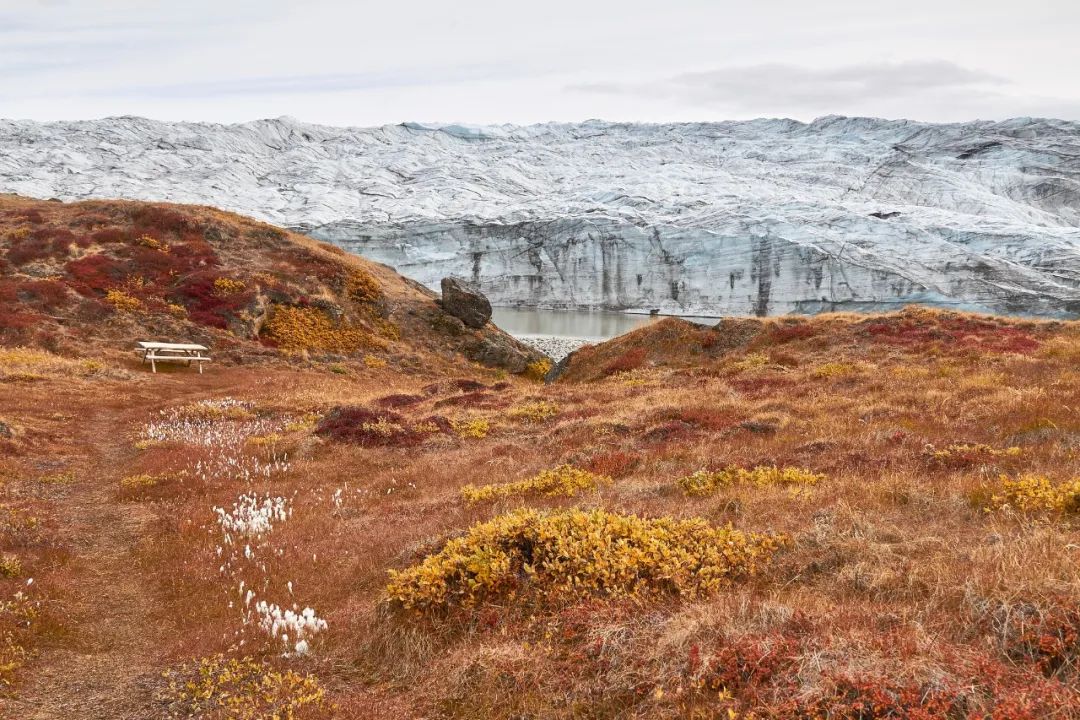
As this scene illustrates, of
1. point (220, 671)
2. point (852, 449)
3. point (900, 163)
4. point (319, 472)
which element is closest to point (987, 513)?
point (852, 449)

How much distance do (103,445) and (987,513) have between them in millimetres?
19573

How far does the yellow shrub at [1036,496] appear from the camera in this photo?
22.7 ft

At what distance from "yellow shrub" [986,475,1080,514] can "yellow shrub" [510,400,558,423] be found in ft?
46.0

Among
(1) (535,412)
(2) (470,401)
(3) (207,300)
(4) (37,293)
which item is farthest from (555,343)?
(1) (535,412)

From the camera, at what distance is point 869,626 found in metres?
4.71

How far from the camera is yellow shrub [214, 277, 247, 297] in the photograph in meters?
45.3

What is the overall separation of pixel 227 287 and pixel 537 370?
22074mm

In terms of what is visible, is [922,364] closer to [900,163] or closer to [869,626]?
[869,626]

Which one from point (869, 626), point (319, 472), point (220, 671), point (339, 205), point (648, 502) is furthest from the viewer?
point (339, 205)

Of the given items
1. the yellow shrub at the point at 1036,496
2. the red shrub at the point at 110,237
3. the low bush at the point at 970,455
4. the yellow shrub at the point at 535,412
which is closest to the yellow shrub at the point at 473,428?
the yellow shrub at the point at 535,412

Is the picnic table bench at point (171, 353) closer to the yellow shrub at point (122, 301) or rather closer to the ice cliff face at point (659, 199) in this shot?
the yellow shrub at point (122, 301)

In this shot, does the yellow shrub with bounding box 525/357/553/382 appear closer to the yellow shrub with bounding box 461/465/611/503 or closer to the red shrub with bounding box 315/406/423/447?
the red shrub with bounding box 315/406/423/447

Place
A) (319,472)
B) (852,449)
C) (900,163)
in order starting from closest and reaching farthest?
(852,449)
(319,472)
(900,163)

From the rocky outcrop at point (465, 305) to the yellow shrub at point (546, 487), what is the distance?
41.4 meters
